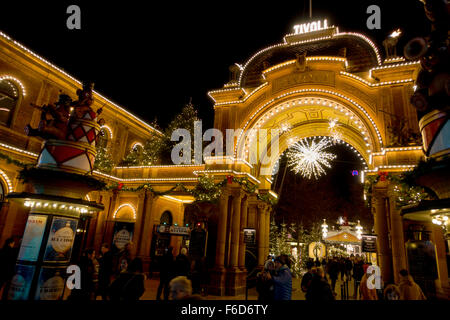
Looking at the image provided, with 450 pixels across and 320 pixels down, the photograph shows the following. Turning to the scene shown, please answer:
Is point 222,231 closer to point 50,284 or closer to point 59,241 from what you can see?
point 59,241

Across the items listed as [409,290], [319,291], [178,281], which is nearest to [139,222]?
[319,291]

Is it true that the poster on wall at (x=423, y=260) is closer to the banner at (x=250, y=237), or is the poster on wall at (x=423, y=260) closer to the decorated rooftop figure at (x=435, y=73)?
the decorated rooftop figure at (x=435, y=73)

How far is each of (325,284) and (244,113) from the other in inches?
435

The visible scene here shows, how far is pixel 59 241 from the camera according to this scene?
653cm

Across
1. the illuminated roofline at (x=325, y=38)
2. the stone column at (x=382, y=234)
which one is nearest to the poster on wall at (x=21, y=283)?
the stone column at (x=382, y=234)

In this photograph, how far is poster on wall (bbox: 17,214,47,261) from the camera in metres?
6.25

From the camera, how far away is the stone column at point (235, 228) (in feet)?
43.1

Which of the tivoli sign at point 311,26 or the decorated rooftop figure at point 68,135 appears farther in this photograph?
the tivoli sign at point 311,26

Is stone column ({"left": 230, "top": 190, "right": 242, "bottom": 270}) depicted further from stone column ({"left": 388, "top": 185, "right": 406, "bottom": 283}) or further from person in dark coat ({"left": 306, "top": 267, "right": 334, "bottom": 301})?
person in dark coat ({"left": 306, "top": 267, "right": 334, "bottom": 301})

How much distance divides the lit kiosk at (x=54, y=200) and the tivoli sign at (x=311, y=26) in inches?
543

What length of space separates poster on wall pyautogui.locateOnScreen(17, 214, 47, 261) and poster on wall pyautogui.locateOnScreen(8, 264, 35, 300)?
0.76 feet

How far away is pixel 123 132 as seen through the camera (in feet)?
73.5

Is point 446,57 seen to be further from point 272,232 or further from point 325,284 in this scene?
point 272,232
